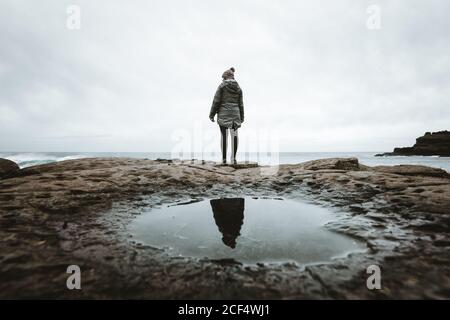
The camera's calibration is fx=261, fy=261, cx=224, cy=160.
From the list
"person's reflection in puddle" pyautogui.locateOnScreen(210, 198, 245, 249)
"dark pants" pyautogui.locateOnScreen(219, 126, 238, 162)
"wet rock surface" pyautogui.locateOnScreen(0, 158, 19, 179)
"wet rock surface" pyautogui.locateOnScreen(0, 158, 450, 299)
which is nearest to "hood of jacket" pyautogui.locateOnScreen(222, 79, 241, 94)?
"dark pants" pyautogui.locateOnScreen(219, 126, 238, 162)

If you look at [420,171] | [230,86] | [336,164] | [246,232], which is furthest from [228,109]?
[246,232]

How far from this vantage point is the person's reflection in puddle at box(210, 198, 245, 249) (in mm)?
2432

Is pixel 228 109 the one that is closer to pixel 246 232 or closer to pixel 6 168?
pixel 246 232

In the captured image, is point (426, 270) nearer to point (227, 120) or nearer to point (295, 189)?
point (295, 189)

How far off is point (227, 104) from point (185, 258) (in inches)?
224

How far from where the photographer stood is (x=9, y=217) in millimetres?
2619

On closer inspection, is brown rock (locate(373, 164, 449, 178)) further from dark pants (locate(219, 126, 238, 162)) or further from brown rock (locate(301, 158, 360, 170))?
dark pants (locate(219, 126, 238, 162))

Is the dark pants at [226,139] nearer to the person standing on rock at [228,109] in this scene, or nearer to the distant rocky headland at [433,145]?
the person standing on rock at [228,109]

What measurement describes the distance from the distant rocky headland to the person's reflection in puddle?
5276 centimetres

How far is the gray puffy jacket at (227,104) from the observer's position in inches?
281

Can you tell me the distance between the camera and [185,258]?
1.96m
